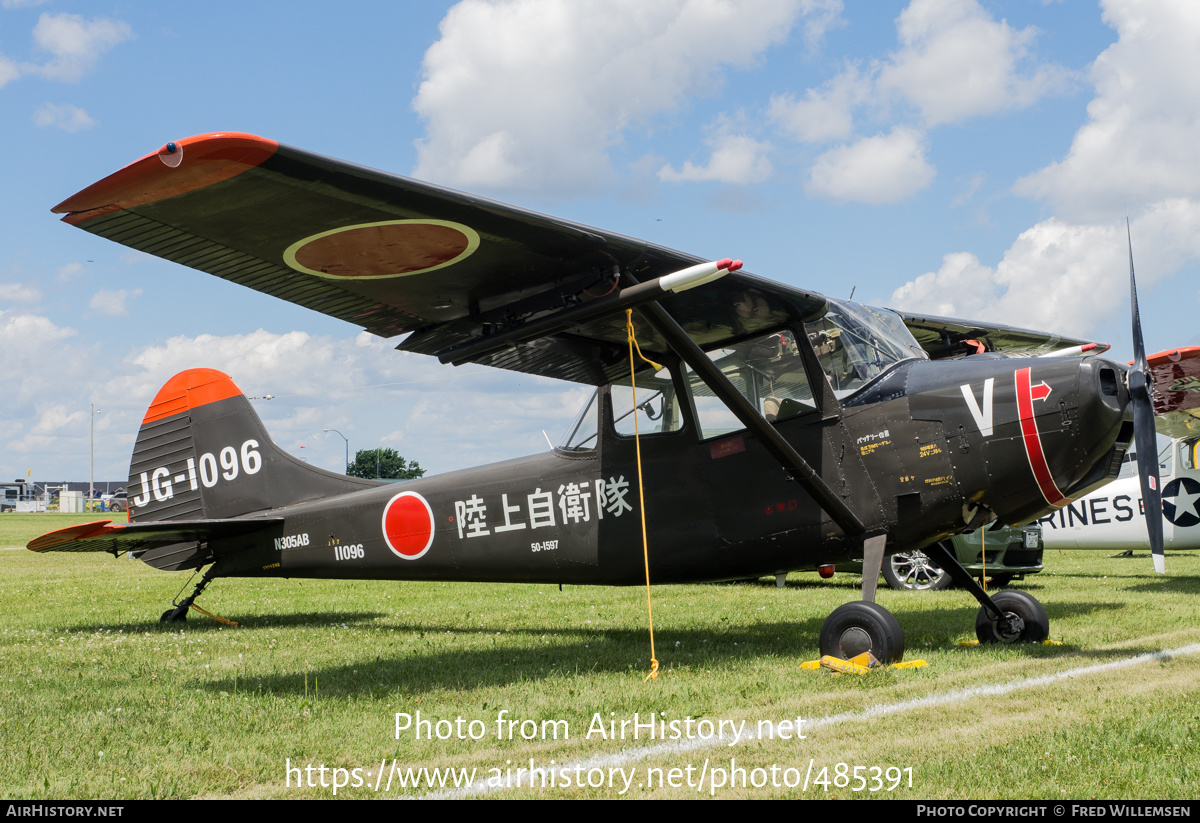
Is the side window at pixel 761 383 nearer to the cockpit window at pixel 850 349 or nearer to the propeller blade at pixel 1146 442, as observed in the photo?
the cockpit window at pixel 850 349

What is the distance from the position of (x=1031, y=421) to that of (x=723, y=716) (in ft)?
10.2

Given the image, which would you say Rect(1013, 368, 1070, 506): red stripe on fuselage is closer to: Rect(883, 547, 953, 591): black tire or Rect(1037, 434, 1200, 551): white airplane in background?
Rect(883, 547, 953, 591): black tire

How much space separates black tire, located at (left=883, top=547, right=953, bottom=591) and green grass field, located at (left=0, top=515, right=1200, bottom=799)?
2609 mm

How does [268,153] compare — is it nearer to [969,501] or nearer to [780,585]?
[969,501]

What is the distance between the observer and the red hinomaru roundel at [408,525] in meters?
8.78

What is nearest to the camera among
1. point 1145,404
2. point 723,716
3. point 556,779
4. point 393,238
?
point 556,779

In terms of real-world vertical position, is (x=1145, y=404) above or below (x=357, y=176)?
below

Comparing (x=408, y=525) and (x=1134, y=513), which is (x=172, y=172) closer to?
(x=408, y=525)

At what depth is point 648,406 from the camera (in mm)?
7766

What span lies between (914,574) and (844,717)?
30.9 feet

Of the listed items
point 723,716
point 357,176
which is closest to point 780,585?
point 723,716

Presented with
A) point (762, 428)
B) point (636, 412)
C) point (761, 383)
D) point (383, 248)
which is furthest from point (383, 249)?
point (761, 383)

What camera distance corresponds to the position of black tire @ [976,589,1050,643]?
300 inches

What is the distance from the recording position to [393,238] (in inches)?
234
